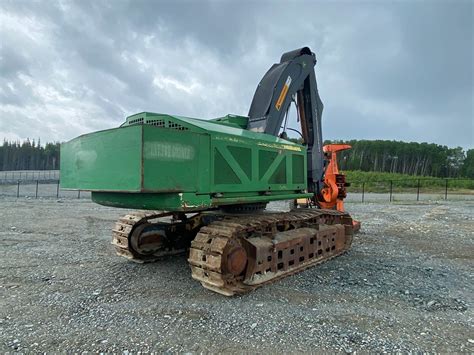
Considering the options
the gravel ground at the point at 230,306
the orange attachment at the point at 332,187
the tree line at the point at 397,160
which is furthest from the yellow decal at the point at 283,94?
the tree line at the point at 397,160

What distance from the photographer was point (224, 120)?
5816 mm

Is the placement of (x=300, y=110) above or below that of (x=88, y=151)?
above

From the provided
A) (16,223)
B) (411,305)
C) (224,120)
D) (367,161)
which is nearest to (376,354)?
(411,305)

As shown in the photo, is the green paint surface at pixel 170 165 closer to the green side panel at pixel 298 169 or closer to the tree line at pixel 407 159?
the green side panel at pixel 298 169

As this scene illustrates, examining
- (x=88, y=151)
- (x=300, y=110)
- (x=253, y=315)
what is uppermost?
(x=300, y=110)

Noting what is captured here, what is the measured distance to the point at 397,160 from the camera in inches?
3374

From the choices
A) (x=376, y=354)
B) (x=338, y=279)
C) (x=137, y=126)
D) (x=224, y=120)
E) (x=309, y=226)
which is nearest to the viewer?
(x=376, y=354)

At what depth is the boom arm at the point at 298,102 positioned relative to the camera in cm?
614

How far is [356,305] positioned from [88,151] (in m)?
4.11

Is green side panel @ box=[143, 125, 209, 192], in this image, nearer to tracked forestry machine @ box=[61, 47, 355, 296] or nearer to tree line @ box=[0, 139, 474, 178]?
tracked forestry machine @ box=[61, 47, 355, 296]

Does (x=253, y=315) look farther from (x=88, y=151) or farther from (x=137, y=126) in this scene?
(x=88, y=151)

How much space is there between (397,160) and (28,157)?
10196cm

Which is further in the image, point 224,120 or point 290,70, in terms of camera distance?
point 290,70

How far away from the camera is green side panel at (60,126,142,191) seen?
12.5ft
